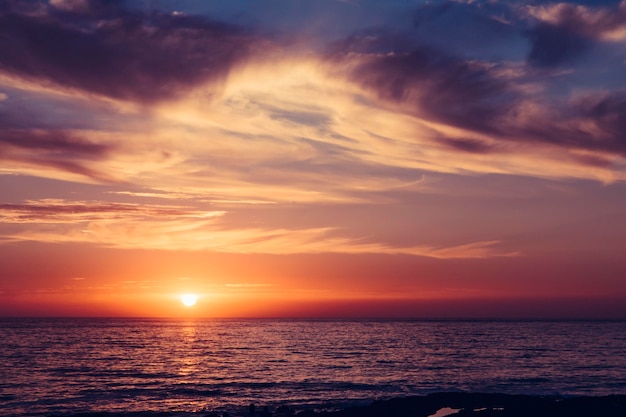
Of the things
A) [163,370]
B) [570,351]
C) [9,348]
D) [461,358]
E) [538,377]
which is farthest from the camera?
[9,348]

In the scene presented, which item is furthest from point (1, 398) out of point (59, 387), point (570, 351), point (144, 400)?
point (570, 351)

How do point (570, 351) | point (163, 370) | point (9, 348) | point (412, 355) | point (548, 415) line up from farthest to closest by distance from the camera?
point (9, 348) → point (570, 351) → point (412, 355) → point (163, 370) → point (548, 415)

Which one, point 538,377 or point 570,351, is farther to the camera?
point 570,351

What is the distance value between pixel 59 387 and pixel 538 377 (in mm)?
45107

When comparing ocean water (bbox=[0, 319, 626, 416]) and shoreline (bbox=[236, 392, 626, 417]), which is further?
ocean water (bbox=[0, 319, 626, 416])

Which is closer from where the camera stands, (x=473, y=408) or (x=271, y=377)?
(x=473, y=408)

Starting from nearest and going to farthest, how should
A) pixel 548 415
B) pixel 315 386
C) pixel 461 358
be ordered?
pixel 548 415 → pixel 315 386 → pixel 461 358

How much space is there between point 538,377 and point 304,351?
141 feet

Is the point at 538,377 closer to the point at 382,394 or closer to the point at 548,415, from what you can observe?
the point at 382,394

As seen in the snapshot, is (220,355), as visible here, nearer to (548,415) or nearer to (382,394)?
(382,394)

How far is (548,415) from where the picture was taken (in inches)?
1430

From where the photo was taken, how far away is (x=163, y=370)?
70438 mm

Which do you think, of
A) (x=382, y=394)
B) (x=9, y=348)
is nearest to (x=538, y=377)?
(x=382, y=394)

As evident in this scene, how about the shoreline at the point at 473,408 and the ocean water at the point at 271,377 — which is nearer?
the shoreline at the point at 473,408
